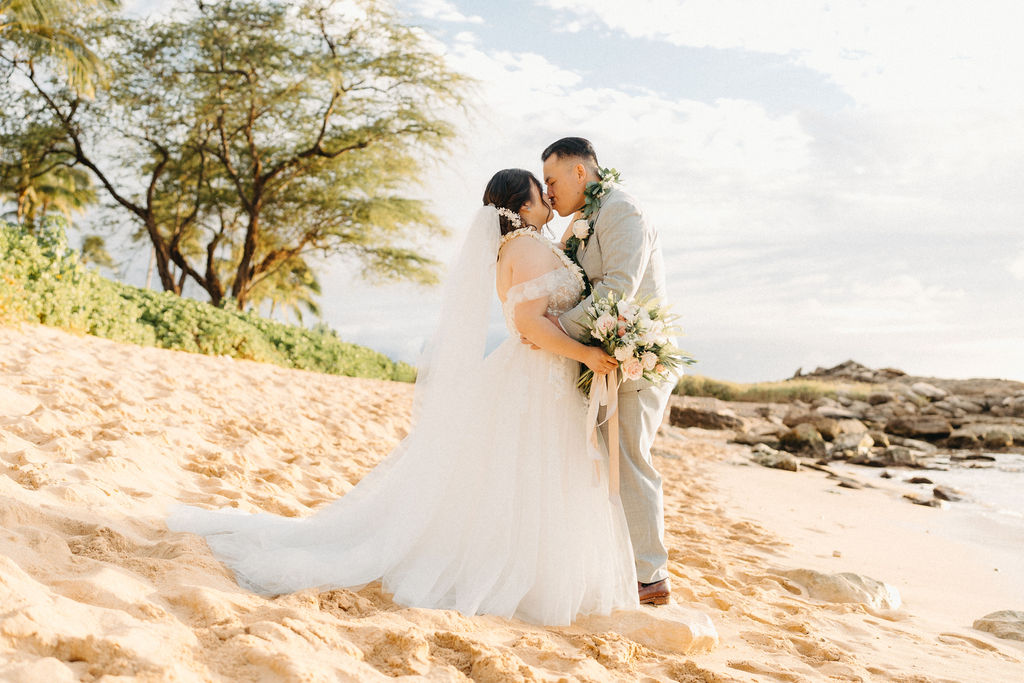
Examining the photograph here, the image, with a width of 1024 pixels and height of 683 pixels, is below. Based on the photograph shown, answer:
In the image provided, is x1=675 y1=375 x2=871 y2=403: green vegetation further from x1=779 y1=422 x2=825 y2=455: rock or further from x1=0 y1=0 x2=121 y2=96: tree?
x1=0 y1=0 x2=121 y2=96: tree

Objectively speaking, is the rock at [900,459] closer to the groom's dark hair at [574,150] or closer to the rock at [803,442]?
the rock at [803,442]

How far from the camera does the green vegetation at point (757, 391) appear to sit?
25719mm

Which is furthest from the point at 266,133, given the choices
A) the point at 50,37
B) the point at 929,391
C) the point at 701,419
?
the point at 929,391

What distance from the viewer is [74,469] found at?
360 centimetres

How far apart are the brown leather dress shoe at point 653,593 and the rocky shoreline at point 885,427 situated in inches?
266

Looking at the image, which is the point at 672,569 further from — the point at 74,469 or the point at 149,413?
the point at 149,413

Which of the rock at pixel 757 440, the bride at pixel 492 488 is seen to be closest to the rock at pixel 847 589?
the bride at pixel 492 488

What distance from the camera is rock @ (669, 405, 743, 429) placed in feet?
55.4

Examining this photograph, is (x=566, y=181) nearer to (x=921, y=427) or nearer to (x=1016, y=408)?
(x=921, y=427)

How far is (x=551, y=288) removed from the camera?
3400mm

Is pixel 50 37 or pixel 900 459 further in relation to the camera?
pixel 50 37

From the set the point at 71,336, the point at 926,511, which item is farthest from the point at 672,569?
the point at 71,336

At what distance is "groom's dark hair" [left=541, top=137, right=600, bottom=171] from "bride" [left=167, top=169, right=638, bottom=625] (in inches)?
10.6

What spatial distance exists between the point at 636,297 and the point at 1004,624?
2690 mm
